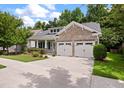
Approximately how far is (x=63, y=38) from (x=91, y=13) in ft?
84.8

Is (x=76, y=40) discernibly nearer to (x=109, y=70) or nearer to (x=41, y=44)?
(x=41, y=44)

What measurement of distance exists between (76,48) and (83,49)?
120 cm

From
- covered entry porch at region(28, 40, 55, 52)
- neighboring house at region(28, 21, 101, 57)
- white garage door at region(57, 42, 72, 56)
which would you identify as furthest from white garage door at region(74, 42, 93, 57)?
covered entry porch at region(28, 40, 55, 52)

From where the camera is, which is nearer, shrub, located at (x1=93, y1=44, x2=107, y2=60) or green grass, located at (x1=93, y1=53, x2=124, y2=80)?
green grass, located at (x1=93, y1=53, x2=124, y2=80)

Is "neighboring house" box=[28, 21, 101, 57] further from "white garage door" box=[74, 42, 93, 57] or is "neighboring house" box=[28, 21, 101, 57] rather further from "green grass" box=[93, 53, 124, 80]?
"green grass" box=[93, 53, 124, 80]

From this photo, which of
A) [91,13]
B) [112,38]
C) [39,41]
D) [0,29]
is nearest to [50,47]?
[39,41]

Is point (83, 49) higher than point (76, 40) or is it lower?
lower

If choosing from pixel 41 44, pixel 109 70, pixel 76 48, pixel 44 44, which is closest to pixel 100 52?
pixel 109 70

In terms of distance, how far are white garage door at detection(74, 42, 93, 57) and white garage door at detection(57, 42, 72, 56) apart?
1.06 metres

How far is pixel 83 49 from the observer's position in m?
21.5

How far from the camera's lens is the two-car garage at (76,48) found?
824 inches

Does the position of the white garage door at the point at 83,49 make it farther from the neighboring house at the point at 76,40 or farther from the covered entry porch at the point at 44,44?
the covered entry porch at the point at 44,44

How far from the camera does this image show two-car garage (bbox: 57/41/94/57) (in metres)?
20.9
